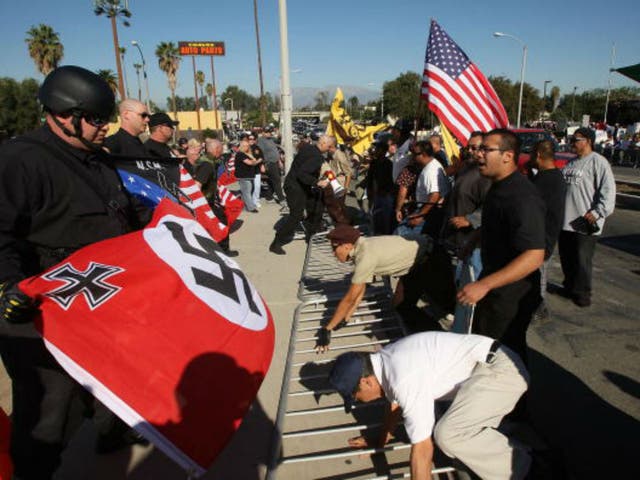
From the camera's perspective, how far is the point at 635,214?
1048 cm

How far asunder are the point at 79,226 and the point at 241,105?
13882 centimetres

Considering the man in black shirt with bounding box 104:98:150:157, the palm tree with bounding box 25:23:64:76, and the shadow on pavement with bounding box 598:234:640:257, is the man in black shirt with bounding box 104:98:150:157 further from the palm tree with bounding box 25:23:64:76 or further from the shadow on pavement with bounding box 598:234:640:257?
the palm tree with bounding box 25:23:64:76

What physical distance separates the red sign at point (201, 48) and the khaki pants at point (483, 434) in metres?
52.5

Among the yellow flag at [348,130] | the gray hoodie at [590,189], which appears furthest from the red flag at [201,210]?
the yellow flag at [348,130]

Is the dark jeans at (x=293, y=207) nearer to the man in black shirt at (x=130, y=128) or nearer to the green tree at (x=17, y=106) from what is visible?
the man in black shirt at (x=130, y=128)

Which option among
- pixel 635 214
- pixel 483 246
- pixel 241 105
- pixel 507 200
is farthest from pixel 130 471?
pixel 241 105

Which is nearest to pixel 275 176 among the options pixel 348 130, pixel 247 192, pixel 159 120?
pixel 247 192

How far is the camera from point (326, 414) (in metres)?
3.16

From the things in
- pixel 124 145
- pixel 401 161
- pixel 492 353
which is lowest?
pixel 492 353

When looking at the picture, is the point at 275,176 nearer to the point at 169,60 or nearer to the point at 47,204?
the point at 47,204

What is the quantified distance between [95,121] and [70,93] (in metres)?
0.16

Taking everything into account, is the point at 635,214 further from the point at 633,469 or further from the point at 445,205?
the point at 633,469

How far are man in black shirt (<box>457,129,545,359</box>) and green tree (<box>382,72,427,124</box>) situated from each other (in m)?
52.4

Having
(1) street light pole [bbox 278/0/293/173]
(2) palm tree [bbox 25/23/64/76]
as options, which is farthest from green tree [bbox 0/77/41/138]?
(1) street light pole [bbox 278/0/293/173]
